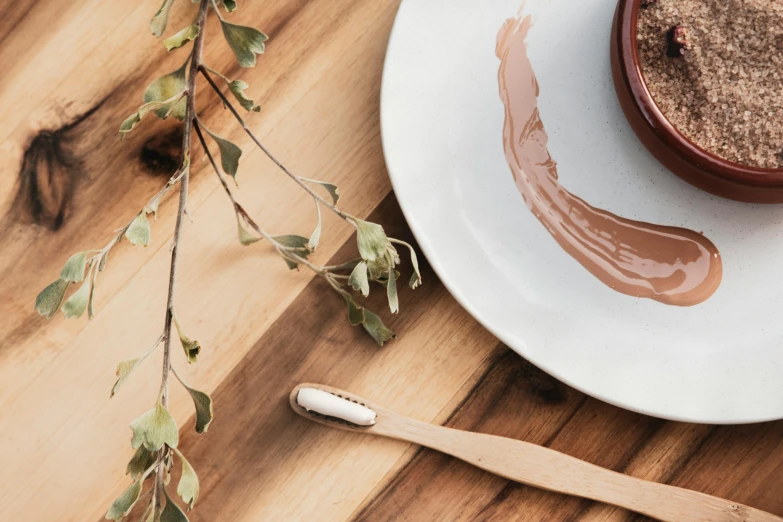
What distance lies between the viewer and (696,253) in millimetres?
652

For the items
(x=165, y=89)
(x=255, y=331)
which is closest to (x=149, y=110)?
(x=165, y=89)

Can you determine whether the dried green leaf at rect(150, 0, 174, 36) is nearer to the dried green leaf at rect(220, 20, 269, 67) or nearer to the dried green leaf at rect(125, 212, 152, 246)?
the dried green leaf at rect(220, 20, 269, 67)

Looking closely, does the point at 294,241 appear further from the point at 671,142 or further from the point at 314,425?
the point at 671,142

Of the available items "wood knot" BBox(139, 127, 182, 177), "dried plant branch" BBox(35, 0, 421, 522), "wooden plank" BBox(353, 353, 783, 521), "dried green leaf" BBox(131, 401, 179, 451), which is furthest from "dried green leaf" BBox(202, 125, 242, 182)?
"wooden plank" BBox(353, 353, 783, 521)

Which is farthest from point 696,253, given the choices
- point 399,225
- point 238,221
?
point 238,221

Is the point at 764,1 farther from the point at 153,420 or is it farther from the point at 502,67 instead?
the point at 153,420

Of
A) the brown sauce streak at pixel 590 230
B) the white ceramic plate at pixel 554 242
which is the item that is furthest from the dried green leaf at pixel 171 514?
the brown sauce streak at pixel 590 230

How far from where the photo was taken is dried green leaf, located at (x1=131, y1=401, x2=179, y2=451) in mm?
526

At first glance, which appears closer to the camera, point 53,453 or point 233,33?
point 233,33

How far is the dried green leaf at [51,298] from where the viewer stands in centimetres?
53

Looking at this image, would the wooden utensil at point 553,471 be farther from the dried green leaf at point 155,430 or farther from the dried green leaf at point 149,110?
the dried green leaf at point 149,110

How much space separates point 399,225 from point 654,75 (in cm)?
30

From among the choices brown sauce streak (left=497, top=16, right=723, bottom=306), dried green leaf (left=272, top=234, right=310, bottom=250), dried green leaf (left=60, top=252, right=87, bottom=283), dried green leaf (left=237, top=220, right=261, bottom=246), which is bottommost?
brown sauce streak (left=497, top=16, right=723, bottom=306)

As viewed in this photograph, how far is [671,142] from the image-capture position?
0.56m
